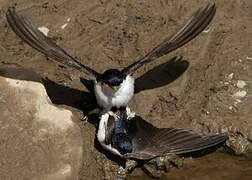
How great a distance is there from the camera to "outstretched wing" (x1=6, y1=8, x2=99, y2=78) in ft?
15.1

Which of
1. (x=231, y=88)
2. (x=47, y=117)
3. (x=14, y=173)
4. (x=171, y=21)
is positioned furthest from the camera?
(x=171, y=21)

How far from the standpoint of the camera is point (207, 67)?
4922 mm

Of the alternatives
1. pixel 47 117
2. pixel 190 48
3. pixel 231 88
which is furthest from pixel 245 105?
pixel 47 117

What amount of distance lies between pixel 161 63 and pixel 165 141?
2.06ft

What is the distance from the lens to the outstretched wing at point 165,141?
4.52 meters

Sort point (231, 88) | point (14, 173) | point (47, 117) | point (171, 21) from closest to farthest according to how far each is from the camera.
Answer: point (14, 173)
point (47, 117)
point (231, 88)
point (171, 21)

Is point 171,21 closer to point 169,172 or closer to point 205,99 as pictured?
point 205,99

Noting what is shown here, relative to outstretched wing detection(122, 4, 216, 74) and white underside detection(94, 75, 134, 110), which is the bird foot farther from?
outstretched wing detection(122, 4, 216, 74)

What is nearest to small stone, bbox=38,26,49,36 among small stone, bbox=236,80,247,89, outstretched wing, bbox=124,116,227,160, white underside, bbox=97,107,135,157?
white underside, bbox=97,107,135,157

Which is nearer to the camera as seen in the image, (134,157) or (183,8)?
(134,157)

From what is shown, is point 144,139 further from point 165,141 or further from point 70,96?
point 70,96

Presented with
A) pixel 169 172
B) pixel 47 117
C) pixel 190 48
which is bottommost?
pixel 169 172

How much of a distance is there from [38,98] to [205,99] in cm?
109

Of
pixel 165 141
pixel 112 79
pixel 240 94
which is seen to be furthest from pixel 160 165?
pixel 240 94
